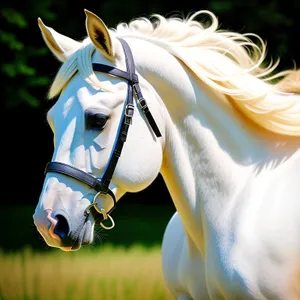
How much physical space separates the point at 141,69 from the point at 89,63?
0.83ft

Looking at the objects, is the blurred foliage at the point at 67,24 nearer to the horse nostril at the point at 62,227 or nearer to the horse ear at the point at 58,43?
the horse ear at the point at 58,43

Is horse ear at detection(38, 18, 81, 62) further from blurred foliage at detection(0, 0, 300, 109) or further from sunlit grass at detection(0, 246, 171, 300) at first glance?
blurred foliage at detection(0, 0, 300, 109)

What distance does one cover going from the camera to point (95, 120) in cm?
303

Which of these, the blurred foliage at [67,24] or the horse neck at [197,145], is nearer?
the horse neck at [197,145]

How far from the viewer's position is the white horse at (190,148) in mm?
3000

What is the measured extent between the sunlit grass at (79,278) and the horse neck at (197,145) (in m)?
2.94

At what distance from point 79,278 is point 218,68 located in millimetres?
4041

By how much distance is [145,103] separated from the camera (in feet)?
10.3

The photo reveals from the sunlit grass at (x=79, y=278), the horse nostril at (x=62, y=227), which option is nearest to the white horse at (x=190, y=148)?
the horse nostril at (x=62, y=227)

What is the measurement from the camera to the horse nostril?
116 inches

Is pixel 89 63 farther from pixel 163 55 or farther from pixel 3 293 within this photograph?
pixel 3 293

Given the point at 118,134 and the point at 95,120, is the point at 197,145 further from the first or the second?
the point at 95,120

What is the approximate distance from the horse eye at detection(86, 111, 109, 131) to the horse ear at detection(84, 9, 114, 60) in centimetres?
29

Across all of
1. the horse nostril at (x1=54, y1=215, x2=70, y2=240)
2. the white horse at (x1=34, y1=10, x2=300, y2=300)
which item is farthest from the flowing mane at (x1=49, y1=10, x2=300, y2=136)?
the horse nostril at (x1=54, y1=215, x2=70, y2=240)
